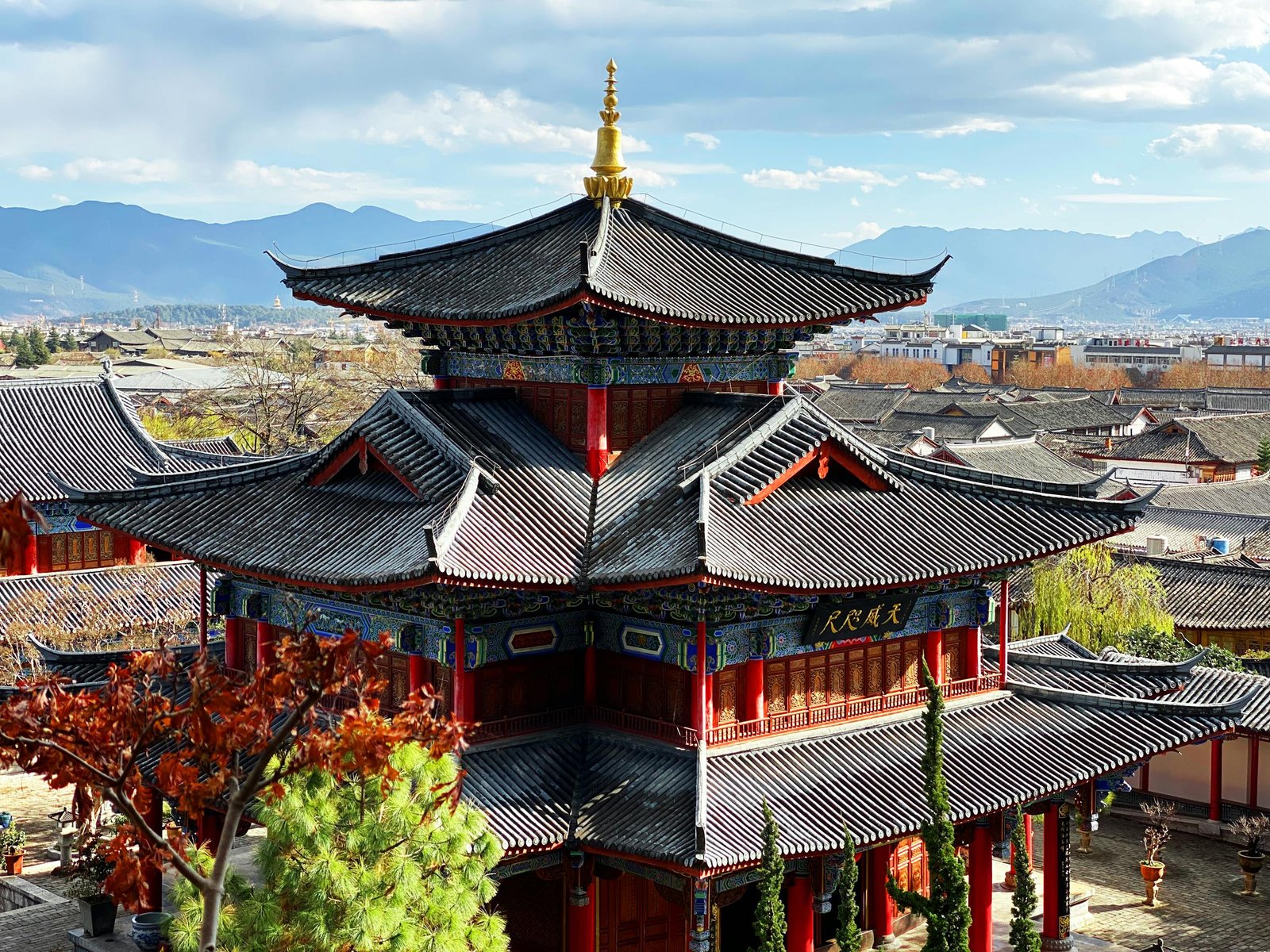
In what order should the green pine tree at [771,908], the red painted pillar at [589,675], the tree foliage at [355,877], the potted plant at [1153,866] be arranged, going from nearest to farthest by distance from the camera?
1. the tree foliage at [355,877]
2. the green pine tree at [771,908]
3. the red painted pillar at [589,675]
4. the potted plant at [1153,866]

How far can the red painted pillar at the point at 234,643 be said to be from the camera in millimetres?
24922

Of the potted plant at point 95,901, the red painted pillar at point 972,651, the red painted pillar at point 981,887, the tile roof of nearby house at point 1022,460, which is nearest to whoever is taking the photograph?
the red painted pillar at point 981,887

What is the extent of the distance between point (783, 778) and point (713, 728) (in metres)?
1.14

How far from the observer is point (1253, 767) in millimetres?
37219

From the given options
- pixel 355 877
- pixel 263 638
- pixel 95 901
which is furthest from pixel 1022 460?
pixel 355 877

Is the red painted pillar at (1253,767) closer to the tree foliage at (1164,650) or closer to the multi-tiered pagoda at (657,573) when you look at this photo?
the tree foliage at (1164,650)

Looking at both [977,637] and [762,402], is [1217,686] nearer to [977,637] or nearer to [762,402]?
[977,637]

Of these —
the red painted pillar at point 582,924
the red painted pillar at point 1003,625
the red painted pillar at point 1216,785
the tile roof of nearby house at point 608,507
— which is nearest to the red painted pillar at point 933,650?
the red painted pillar at point 1003,625

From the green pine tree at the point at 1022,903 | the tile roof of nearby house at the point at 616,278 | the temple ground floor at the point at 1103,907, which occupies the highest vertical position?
the tile roof of nearby house at the point at 616,278

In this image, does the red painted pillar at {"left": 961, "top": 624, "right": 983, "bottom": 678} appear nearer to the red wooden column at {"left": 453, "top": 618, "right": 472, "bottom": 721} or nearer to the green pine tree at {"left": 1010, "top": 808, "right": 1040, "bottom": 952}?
the green pine tree at {"left": 1010, "top": 808, "right": 1040, "bottom": 952}

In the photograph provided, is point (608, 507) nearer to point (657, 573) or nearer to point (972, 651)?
point (657, 573)

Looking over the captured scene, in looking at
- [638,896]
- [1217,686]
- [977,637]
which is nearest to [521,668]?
[638,896]

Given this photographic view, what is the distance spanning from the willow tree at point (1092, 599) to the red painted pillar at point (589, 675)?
85.3 ft

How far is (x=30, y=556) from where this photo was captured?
43844 millimetres
